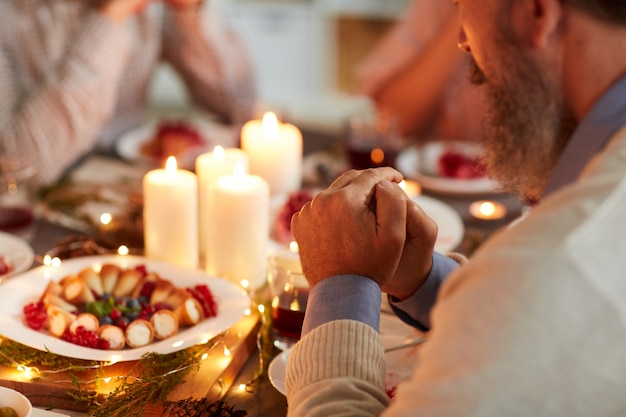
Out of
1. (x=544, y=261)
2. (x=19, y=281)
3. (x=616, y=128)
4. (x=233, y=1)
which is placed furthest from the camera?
(x=233, y=1)

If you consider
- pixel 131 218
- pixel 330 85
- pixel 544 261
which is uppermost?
pixel 544 261

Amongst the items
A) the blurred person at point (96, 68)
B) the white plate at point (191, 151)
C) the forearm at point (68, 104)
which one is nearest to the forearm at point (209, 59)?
the blurred person at point (96, 68)

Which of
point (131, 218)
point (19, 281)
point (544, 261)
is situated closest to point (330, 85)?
point (131, 218)

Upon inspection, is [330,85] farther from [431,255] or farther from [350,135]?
[431,255]

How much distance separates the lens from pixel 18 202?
4.91 feet

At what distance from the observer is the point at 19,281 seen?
1181 millimetres

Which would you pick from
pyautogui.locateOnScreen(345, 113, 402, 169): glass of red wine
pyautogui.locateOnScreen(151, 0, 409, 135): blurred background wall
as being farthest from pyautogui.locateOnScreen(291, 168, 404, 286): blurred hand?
pyautogui.locateOnScreen(151, 0, 409, 135): blurred background wall

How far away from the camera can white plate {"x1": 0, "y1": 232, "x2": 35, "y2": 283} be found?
1312 millimetres

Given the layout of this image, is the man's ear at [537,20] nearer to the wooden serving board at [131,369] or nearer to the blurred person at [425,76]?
the wooden serving board at [131,369]

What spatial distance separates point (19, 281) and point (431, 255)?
23.3 inches

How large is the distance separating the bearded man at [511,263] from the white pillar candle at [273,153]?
55cm

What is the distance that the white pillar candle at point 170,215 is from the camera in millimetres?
1315

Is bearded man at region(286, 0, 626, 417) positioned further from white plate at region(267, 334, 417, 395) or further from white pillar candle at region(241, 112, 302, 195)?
white pillar candle at region(241, 112, 302, 195)

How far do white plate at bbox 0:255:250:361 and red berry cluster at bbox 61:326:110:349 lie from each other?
0.01 metres
